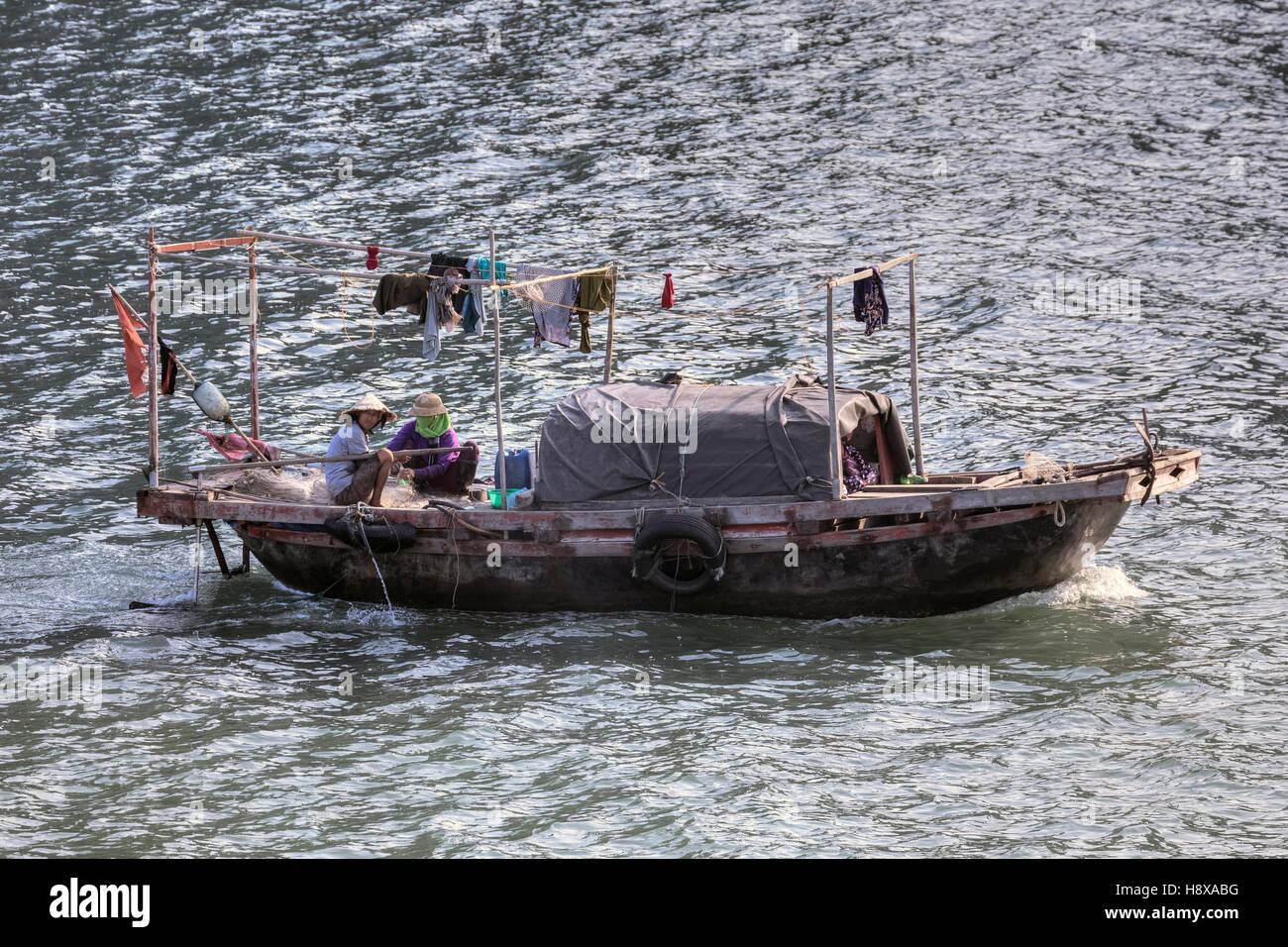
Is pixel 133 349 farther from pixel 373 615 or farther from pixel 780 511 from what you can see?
pixel 780 511

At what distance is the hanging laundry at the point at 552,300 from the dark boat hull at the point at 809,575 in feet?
8.12

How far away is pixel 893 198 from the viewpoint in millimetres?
27453

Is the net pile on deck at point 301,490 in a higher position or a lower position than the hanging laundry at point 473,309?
lower

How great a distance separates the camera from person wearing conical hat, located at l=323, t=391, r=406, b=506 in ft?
49.0

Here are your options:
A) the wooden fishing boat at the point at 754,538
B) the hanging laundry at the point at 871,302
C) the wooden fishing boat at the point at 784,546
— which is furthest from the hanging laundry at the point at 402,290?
the hanging laundry at the point at 871,302

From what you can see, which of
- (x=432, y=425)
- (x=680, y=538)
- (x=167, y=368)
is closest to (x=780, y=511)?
(x=680, y=538)

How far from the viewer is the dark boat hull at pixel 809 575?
45.3ft

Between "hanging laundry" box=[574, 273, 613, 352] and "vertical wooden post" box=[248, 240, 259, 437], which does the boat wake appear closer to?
"hanging laundry" box=[574, 273, 613, 352]

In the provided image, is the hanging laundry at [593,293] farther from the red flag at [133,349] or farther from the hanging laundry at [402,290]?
the red flag at [133,349]

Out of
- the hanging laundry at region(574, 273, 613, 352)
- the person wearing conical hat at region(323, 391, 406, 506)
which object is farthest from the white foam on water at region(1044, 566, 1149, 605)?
the person wearing conical hat at region(323, 391, 406, 506)

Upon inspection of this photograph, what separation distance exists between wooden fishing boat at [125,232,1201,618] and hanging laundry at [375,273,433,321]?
155 cm

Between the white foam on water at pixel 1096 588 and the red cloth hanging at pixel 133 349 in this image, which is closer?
the white foam on water at pixel 1096 588
